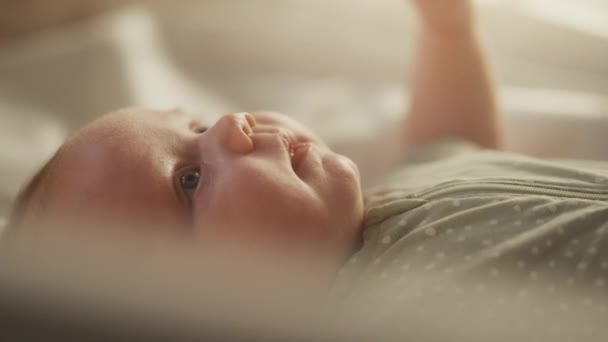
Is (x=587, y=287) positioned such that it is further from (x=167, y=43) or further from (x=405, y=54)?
(x=167, y=43)

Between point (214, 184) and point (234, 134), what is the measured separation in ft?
0.19

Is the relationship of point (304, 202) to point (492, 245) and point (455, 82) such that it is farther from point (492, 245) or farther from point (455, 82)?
point (455, 82)

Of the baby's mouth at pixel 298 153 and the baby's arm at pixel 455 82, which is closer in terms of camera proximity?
the baby's mouth at pixel 298 153

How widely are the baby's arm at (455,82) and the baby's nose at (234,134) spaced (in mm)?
390

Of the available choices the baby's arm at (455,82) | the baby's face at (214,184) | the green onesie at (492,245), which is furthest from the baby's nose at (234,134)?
the baby's arm at (455,82)

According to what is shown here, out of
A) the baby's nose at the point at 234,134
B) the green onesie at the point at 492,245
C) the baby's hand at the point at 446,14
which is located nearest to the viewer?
the green onesie at the point at 492,245

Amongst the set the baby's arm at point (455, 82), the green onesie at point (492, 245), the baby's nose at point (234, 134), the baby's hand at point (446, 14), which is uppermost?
the baby's hand at point (446, 14)

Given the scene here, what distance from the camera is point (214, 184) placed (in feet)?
2.06

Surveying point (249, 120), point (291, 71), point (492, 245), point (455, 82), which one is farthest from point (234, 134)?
point (291, 71)

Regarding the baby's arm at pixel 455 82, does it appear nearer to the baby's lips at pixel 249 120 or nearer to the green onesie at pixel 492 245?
the green onesie at pixel 492 245

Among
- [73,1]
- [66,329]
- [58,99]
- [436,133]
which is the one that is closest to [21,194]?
[66,329]

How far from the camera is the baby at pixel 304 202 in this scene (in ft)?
1.92

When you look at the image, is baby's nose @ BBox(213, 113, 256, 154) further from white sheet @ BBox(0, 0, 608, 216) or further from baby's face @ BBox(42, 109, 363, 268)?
white sheet @ BBox(0, 0, 608, 216)

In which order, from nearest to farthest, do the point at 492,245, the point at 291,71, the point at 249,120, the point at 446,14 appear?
the point at 492,245
the point at 249,120
the point at 446,14
the point at 291,71
